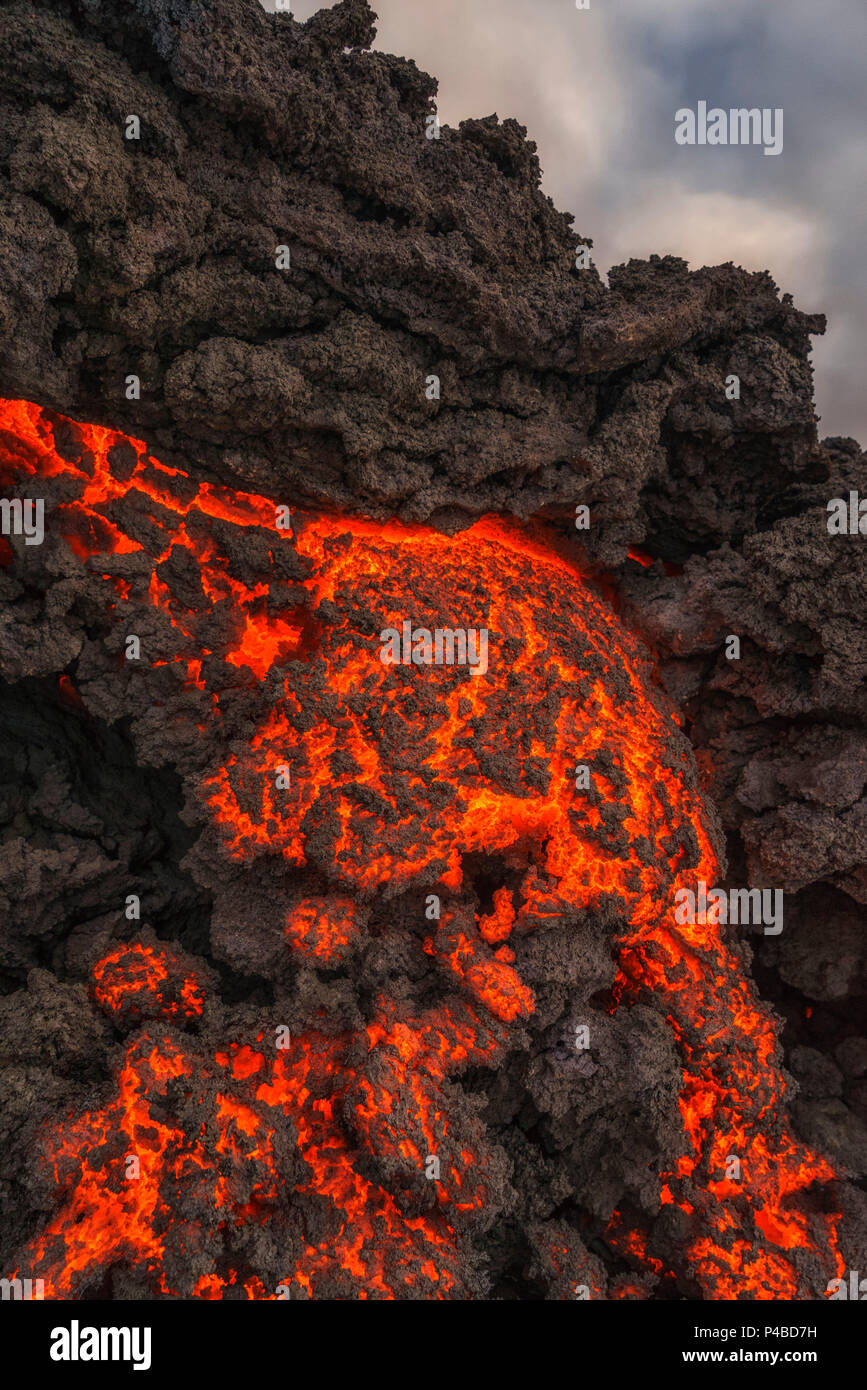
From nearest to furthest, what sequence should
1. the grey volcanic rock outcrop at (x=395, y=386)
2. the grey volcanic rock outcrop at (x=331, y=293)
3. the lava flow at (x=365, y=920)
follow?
the grey volcanic rock outcrop at (x=331, y=293) < the grey volcanic rock outcrop at (x=395, y=386) < the lava flow at (x=365, y=920)

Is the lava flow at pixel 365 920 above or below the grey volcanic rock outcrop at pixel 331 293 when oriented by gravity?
below

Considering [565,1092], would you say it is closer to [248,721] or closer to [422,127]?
[248,721]

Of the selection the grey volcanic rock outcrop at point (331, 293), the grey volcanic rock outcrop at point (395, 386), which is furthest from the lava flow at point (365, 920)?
the grey volcanic rock outcrop at point (331, 293)

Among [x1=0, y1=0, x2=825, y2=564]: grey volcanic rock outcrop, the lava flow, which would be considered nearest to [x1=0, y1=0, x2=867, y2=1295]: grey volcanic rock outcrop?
[x1=0, y1=0, x2=825, y2=564]: grey volcanic rock outcrop

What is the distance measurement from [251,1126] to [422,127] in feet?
26.3

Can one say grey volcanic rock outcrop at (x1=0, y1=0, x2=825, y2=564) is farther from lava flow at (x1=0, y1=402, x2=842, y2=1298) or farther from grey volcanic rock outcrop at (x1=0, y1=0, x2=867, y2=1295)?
lava flow at (x1=0, y1=402, x2=842, y2=1298)

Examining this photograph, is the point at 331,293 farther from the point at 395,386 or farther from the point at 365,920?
the point at 365,920

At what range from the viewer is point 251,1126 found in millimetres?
5406

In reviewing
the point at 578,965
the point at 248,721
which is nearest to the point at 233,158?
the point at 248,721

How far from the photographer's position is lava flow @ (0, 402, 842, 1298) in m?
5.22

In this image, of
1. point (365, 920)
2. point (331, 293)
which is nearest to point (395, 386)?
point (331, 293)

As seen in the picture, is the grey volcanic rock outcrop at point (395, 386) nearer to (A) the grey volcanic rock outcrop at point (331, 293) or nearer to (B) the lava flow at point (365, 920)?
(A) the grey volcanic rock outcrop at point (331, 293)

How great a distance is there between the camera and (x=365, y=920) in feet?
19.8

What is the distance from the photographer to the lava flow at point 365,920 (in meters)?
5.22
